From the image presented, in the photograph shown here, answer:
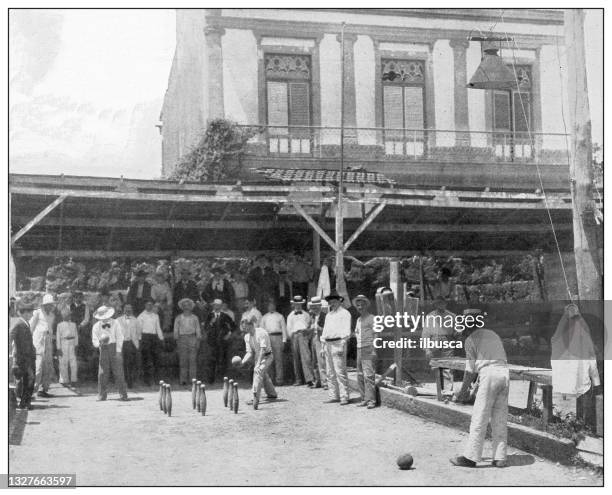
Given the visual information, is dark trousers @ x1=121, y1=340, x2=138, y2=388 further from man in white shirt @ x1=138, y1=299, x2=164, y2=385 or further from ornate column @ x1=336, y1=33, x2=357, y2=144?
ornate column @ x1=336, y1=33, x2=357, y2=144

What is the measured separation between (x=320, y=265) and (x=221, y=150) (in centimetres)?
344

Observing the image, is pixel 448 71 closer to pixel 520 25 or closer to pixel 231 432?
pixel 520 25

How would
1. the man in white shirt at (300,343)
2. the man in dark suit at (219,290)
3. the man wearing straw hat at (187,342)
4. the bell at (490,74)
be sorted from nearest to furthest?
the bell at (490,74), the man in white shirt at (300,343), the man wearing straw hat at (187,342), the man in dark suit at (219,290)

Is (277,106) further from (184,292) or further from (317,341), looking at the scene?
(317,341)

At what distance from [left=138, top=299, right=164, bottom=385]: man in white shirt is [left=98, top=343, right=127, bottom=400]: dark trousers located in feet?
5.14

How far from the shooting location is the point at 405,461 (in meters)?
7.85

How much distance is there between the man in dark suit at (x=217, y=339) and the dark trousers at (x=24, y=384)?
377 cm

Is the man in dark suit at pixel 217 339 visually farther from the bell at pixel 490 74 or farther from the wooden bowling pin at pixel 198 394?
the bell at pixel 490 74

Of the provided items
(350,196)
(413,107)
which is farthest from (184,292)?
(413,107)

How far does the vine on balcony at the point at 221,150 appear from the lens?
1736 centimetres

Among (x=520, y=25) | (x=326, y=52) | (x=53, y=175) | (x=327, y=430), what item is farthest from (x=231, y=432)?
(x=520, y=25)

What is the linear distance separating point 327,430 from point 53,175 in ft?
18.5

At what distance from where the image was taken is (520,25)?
18.9m

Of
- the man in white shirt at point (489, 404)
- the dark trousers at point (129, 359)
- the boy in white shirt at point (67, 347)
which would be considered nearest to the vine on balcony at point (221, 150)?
the dark trousers at point (129, 359)
